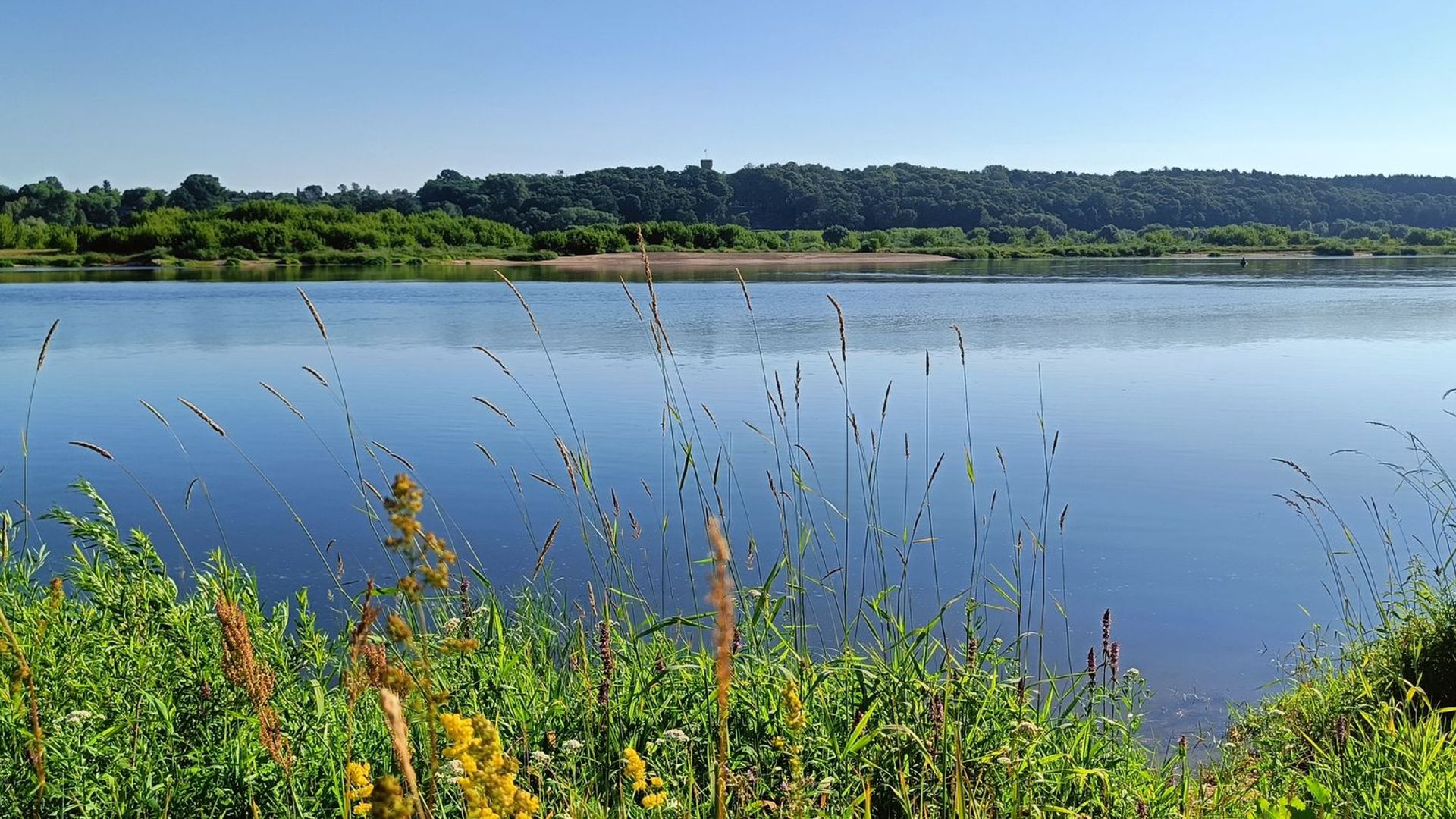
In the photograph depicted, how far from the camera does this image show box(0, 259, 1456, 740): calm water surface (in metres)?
5.63

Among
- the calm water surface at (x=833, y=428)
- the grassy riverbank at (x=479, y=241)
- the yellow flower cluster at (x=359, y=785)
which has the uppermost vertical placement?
the grassy riverbank at (x=479, y=241)

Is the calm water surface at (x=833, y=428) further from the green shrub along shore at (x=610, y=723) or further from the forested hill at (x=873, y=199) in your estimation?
the forested hill at (x=873, y=199)

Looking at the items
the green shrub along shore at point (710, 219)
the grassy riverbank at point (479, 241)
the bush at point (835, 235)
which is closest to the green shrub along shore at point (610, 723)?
the green shrub along shore at point (710, 219)

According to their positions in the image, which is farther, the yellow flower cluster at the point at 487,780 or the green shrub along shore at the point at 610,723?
the green shrub along shore at the point at 610,723

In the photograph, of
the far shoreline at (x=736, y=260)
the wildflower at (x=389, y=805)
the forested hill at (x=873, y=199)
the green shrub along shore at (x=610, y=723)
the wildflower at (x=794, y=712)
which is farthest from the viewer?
the forested hill at (x=873, y=199)

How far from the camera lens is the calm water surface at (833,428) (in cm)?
563

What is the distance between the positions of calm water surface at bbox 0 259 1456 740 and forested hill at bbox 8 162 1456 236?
206ft

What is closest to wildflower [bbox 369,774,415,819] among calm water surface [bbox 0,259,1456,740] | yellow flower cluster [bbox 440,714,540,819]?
yellow flower cluster [bbox 440,714,540,819]

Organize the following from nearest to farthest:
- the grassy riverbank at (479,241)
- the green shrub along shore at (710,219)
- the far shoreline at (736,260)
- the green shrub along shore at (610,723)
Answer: the green shrub along shore at (610,723), the far shoreline at (736,260), the grassy riverbank at (479,241), the green shrub along shore at (710,219)

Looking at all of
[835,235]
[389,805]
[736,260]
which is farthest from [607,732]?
[835,235]

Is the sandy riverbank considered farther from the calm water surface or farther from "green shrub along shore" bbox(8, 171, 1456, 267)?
the calm water surface

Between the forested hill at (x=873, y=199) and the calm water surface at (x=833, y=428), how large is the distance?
6283 cm

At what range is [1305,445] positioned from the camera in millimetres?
8586

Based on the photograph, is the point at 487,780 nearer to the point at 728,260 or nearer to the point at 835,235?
the point at 728,260
